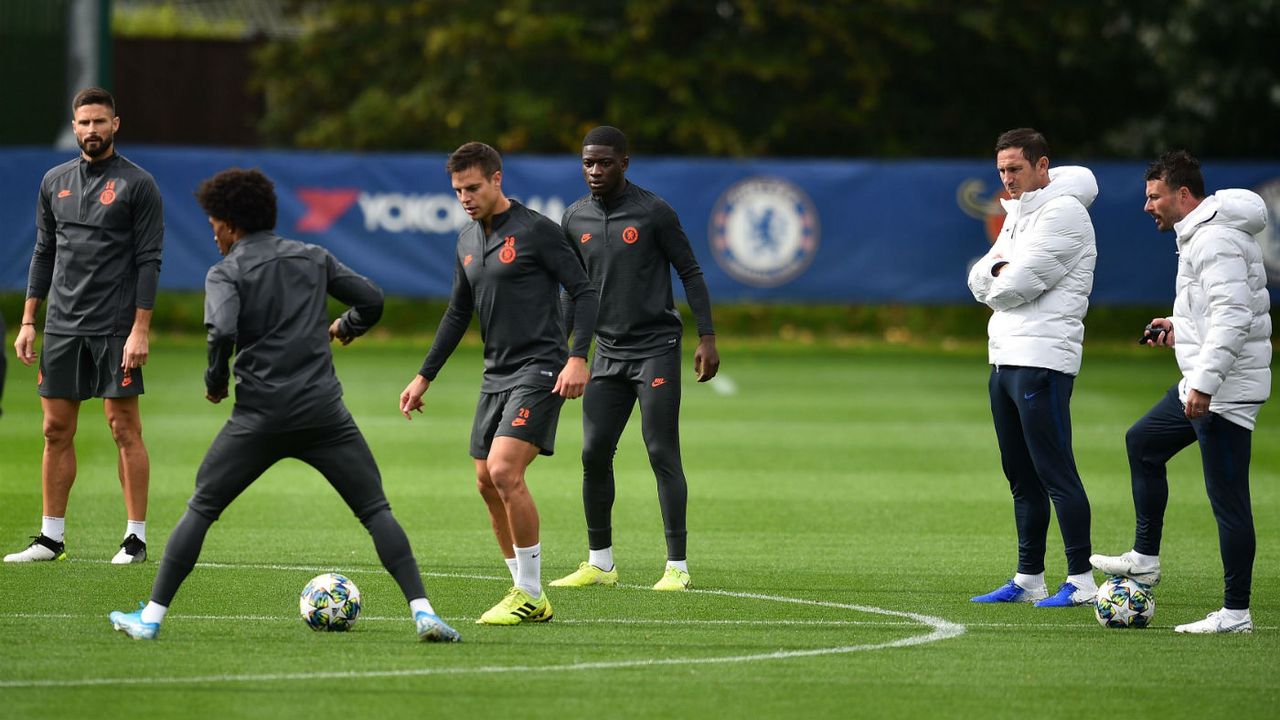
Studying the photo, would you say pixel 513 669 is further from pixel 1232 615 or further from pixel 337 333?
pixel 1232 615

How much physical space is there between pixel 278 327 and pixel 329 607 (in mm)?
1294

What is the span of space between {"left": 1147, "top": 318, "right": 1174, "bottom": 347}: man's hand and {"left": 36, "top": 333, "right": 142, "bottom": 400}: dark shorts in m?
5.08

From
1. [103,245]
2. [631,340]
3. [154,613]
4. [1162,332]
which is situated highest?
[103,245]

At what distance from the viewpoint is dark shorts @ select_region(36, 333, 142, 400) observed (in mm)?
9859

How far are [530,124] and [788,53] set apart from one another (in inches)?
183

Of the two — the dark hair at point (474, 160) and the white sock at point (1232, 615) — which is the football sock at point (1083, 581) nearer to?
the white sock at point (1232, 615)

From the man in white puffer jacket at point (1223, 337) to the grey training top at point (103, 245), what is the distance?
200 inches

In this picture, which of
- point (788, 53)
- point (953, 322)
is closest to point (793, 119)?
point (788, 53)

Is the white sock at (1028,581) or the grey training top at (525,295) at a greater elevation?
the grey training top at (525,295)

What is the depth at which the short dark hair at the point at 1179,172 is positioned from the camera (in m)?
8.35

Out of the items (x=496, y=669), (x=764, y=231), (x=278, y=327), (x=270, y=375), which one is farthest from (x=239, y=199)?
(x=764, y=231)

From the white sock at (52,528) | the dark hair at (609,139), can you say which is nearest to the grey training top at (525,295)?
the dark hair at (609,139)

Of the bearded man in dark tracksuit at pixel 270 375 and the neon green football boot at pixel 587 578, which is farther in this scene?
the neon green football boot at pixel 587 578

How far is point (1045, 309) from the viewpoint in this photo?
29.4ft
